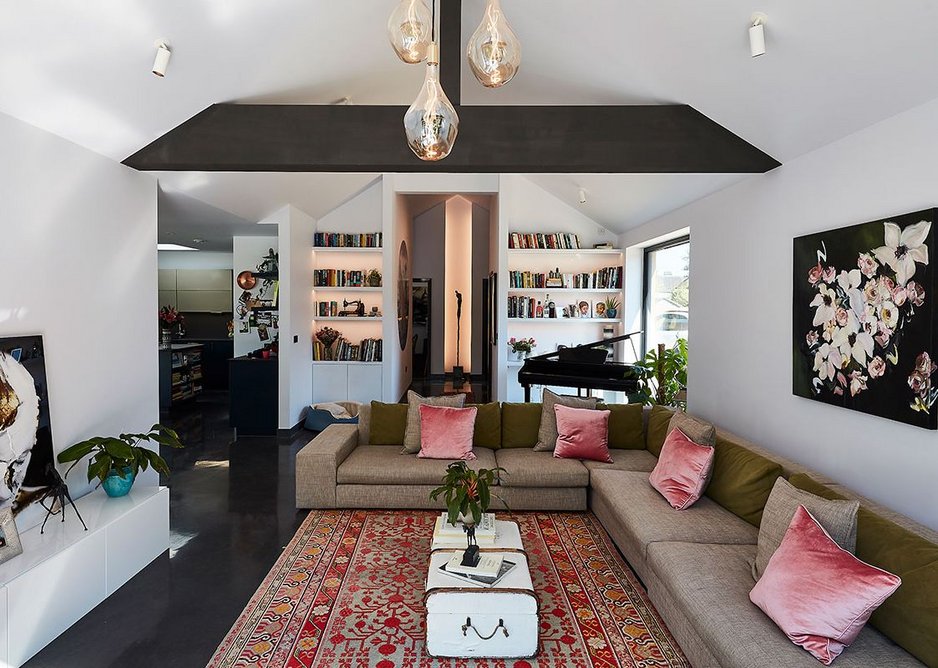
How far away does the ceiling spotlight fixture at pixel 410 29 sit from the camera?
1849 mm

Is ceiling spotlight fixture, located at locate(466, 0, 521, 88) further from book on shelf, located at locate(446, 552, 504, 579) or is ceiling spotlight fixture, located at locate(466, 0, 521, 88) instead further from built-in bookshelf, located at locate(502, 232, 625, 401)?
built-in bookshelf, located at locate(502, 232, 625, 401)

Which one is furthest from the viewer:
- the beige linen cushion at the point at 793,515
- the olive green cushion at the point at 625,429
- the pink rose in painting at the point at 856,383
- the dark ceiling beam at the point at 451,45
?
the olive green cushion at the point at 625,429

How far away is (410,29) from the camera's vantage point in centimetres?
186

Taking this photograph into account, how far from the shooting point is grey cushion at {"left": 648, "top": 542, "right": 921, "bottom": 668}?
194cm

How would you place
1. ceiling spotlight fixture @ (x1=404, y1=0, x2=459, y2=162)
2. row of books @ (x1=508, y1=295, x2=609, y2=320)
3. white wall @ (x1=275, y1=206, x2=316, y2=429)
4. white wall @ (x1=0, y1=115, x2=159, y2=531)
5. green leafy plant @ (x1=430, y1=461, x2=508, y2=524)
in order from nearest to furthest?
ceiling spotlight fixture @ (x1=404, y1=0, x2=459, y2=162), green leafy plant @ (x1=430, y1=461, x2=508, y2=524), white wall @ (x1=0, y1=115, x2=159, y2=531), white wall @ (x1=275, y1=206, x2=316, y2=429), row of books @ (x1=508, y1=295, x2=609, y2=320)

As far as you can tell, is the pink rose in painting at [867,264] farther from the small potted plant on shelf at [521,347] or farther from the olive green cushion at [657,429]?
the small potted plant on shelf at [521,347]

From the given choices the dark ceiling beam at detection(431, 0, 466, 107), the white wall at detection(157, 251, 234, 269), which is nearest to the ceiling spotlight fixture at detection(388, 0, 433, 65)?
the dark ceiling beam at detection(431, 0, 466, 107)

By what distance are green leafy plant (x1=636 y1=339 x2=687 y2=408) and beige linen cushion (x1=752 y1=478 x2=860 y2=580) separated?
8.89ft

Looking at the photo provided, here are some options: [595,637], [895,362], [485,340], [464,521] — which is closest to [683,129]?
[895,362]

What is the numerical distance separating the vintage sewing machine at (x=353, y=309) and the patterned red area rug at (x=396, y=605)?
3.89 m

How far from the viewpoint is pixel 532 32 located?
384 cm

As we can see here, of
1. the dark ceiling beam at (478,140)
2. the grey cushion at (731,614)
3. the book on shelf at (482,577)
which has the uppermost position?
the dark ceiling beam at (478,140)

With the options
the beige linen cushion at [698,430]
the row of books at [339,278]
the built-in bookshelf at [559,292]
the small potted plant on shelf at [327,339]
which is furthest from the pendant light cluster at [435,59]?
the small potted plant on shelf at [327,339]

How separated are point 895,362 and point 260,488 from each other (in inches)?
173
